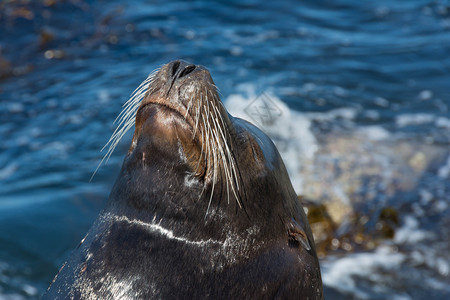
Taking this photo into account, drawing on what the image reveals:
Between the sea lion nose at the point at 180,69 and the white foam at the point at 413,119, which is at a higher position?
the sea lion nose at the point at 180,69

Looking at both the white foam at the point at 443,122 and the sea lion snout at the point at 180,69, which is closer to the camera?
the sea lion snout at the point at 180,69

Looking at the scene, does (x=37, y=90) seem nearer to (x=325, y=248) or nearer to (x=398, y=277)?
(x=325, y=248)

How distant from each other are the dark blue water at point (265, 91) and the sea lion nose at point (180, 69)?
3.71 meters

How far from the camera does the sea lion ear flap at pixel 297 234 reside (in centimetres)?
380

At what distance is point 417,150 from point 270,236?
563 centimetres

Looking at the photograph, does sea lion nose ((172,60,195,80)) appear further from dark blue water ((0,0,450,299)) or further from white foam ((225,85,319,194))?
white foam ((225,85,319,194))

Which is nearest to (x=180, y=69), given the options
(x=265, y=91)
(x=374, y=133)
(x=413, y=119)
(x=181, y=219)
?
(x=181, y=219)

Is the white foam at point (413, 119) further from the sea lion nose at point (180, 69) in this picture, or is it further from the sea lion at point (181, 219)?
the sea lion nose at point (180, 69)

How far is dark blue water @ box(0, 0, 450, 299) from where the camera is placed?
7.02 meters

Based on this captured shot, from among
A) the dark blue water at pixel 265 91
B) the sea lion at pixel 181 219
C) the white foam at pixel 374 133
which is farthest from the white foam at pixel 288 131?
the sea lion at pixel 181 219

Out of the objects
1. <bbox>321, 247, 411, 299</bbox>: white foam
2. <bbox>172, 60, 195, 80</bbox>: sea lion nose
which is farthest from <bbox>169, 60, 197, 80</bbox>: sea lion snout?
<bbox>321, 247, 411, 299</bbox>: white foam

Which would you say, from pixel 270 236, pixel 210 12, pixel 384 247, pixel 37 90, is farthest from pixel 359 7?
pixel 270 236

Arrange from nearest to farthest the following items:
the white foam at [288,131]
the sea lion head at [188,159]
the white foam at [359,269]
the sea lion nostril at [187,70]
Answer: the sea lion head at [188,159] → the sea lion nostril at [187,70] → the white foam at [359,269] → the white foam at [288,131]

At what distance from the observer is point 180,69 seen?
344cm
